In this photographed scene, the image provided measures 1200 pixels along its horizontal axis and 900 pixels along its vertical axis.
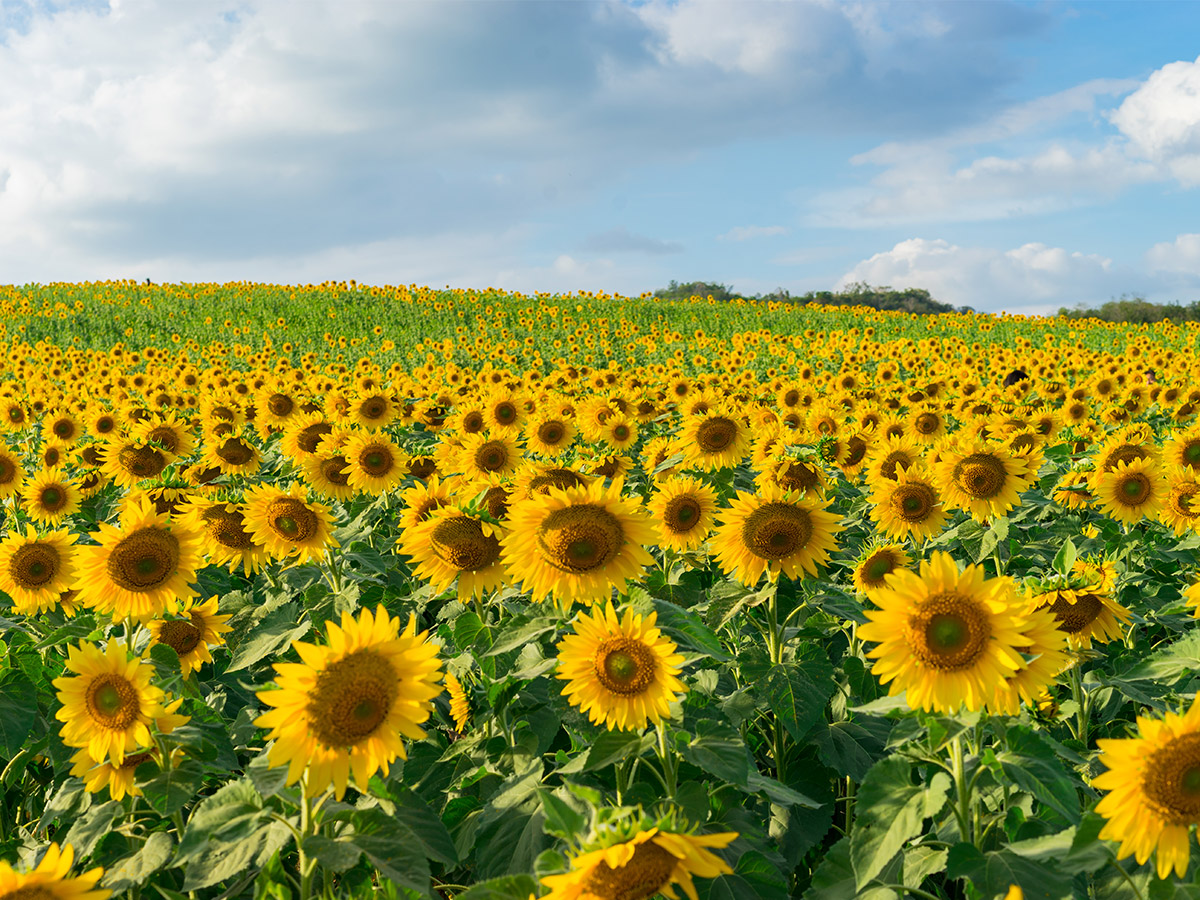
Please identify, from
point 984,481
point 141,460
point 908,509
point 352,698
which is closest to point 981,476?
point 984,481

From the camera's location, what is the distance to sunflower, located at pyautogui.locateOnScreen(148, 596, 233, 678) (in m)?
4.20

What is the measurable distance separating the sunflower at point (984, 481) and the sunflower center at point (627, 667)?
336 centimetres

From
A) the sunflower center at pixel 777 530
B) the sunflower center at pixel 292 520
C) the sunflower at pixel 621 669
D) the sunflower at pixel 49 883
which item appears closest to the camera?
the sunflower at pixel 49 883

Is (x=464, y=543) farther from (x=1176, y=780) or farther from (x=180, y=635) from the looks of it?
(x=1176, y=780)

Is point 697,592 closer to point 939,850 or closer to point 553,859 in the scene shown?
point 939,850

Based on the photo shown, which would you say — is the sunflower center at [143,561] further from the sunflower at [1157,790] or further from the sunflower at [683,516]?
the sunflower at [1157,790]

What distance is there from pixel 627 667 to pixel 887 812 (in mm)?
Result: 970

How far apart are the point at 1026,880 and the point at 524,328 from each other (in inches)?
1111

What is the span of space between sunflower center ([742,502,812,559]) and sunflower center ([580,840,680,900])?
2.00 m

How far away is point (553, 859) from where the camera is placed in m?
2.03

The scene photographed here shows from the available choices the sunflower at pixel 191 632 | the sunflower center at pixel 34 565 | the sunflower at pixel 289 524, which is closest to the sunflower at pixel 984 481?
the sunflower at pixel 289 524

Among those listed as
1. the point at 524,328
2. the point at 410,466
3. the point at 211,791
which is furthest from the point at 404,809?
the point at 524,328

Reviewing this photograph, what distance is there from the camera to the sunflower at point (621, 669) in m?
2.88

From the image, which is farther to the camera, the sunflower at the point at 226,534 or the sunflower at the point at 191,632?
the sunflower at the point at 226,534
